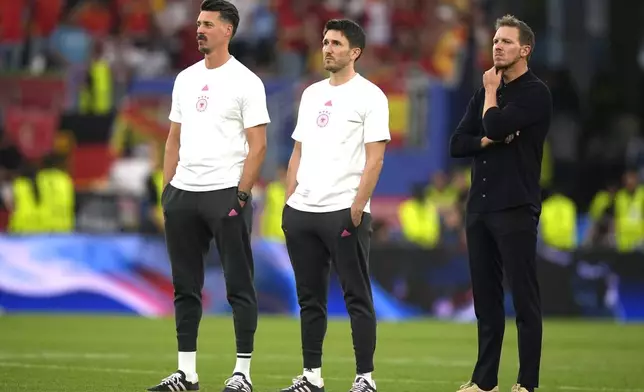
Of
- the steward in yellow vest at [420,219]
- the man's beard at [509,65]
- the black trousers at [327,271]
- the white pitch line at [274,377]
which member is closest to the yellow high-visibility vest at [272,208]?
the steward in yellow vest at [420,219]

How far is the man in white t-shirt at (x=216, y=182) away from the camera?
9.90 m

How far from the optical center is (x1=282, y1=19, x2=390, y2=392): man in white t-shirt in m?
9.66

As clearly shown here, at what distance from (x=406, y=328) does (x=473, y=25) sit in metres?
12.2

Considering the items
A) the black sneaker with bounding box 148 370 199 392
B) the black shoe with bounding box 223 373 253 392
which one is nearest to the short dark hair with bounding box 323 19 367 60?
the black shoe with bounding box 223 373 253 392

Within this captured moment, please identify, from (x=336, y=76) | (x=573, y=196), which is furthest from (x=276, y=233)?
(x=336, y=76)

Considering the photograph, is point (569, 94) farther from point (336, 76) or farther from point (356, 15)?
point (336, 76)

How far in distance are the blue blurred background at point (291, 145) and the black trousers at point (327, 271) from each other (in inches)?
432

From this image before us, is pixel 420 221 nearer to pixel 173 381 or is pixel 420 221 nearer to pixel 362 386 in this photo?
pixel 173 381

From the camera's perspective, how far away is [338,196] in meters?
9.69

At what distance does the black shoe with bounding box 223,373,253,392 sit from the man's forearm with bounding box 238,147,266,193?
1.29 metres

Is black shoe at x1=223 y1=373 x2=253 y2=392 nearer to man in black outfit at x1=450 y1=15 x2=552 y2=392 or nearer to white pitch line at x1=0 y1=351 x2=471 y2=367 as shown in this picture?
man in black outfit at x1=450 y1=15 x2=552 y2=392

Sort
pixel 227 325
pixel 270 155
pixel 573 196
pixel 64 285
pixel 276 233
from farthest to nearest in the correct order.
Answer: pixel 573 196 < pixel 270 155 < pixel 276 233 < pixel 64 285 < pixel 227 325

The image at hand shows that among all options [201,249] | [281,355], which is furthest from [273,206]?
[201,249]

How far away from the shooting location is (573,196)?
28.7 metres
